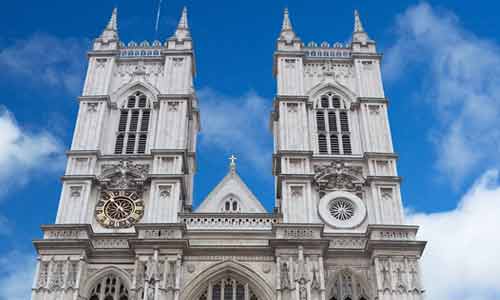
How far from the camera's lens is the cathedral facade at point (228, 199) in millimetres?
29719

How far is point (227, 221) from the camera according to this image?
31.9 metres

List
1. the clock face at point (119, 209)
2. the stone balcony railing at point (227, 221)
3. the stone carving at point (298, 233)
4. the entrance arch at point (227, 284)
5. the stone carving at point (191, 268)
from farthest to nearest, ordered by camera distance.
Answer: the clock face at point (119, 209), the stone balcony railing at point (227, 221), the stone carving at point (298, 233), the stone carving at point (191, 268), the entrance arch at point (227, 284)

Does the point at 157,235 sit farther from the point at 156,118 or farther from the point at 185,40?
the point at 185,40

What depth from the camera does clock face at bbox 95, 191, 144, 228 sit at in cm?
3200

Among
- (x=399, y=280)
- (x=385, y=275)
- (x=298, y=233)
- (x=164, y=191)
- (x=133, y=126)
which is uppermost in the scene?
(x=133, y=126)

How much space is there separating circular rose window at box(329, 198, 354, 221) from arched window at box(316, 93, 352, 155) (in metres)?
2.94

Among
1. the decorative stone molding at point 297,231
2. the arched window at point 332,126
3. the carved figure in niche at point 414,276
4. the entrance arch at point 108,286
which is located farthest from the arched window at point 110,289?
the carved figure in niche at point 414,276

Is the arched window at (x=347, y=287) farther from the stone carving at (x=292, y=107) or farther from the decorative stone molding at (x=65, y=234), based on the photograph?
the decorative stone molding at (x=65, y=234)

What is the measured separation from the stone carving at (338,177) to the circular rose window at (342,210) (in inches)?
16.7

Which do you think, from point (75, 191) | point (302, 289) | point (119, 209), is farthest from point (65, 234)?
point (302, 289)

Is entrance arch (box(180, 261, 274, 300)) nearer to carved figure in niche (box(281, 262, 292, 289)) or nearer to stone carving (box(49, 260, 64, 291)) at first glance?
carved figure in niche (box(281, 262, 292, 289))

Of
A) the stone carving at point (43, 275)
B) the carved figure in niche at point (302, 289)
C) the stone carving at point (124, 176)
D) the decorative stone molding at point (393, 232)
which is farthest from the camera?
the stone carving at point (124, 176)

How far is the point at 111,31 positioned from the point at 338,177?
15.8m

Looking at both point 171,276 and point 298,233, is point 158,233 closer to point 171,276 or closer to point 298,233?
point 171,276
